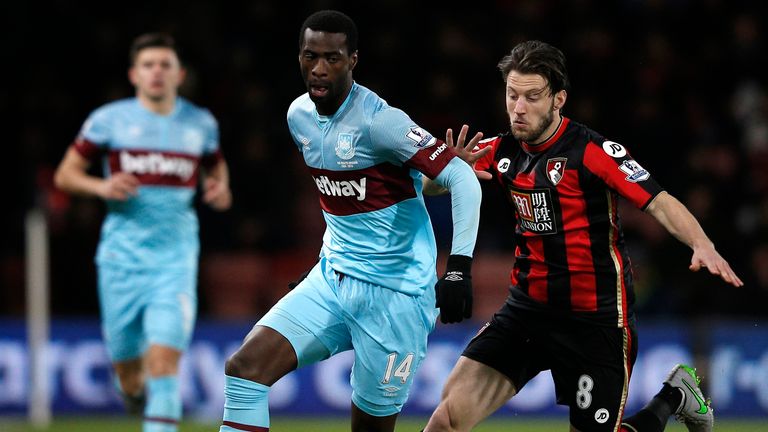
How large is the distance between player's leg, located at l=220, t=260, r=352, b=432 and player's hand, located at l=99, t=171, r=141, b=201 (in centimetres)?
235

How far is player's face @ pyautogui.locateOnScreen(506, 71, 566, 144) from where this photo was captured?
563 centimetres

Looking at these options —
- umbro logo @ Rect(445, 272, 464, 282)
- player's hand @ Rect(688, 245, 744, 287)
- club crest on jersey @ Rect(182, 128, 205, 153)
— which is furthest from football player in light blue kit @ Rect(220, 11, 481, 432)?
club crest on jersey @ Rect(182, 128, 205, 153)

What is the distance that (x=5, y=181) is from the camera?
42.4 ft

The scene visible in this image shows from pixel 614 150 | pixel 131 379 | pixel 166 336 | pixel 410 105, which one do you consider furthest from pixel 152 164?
pixel 410 105

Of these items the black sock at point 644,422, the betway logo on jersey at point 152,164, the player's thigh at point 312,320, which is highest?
the betway logo on jersey at point 152,164

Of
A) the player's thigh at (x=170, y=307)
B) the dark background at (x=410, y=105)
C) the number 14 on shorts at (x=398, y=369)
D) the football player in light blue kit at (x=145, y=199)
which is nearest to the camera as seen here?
the number 14 on shorts at (x=398, y=369)

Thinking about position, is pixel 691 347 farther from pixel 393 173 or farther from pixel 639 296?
pixel 393 173

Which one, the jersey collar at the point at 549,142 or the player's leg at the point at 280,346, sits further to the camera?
the jersey collar at the point at 549,142

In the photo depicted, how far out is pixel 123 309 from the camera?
7.95 m

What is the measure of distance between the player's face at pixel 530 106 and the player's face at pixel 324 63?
32.3 inches

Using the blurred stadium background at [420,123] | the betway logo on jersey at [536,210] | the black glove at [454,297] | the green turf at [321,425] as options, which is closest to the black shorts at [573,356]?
the betway logo on jersey at [536,210]

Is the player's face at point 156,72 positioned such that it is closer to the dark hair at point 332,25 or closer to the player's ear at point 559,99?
the dark hair at point 332,25

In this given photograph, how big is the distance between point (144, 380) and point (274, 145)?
5.34 m

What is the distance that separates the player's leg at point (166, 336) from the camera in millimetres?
7262
